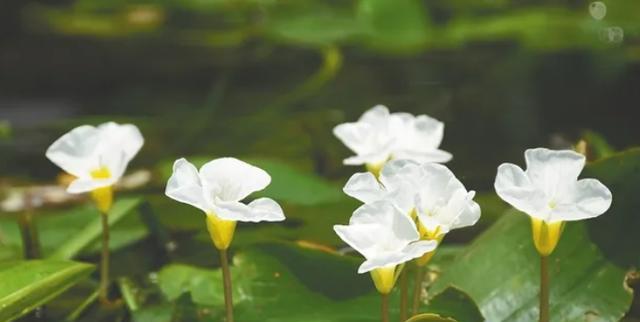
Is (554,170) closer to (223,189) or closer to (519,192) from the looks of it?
(519,192)

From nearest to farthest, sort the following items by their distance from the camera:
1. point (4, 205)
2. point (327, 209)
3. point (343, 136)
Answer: point (343, 136) < point (327, 209) < point (4, 205)

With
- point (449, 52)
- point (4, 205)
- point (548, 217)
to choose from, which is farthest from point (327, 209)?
point (449, 52)

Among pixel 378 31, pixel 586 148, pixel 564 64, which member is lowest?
pixel 564 64

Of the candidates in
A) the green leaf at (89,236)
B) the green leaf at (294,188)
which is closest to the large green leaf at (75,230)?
the green leaf at (89,236)

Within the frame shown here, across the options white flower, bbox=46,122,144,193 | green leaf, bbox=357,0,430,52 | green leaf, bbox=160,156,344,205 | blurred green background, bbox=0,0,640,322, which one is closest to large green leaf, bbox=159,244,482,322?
blurred green background, bbox=0,0,640,322

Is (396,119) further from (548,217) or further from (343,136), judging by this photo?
(548,217)

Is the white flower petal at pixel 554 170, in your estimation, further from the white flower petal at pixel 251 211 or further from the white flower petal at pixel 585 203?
the white flower petal at pixel 251 211
